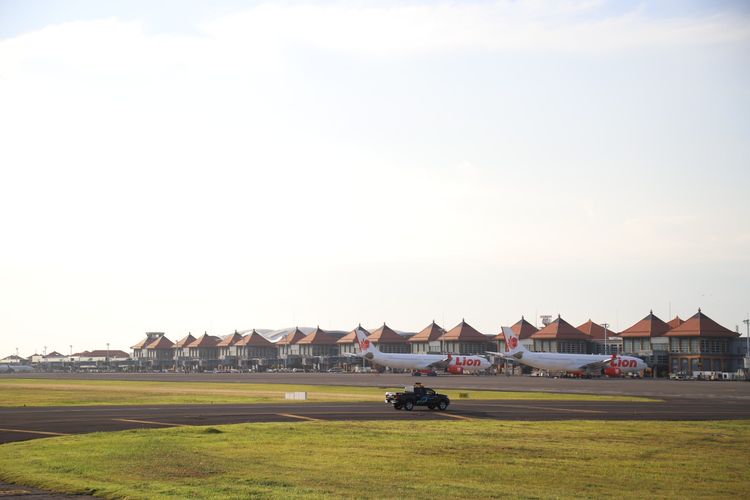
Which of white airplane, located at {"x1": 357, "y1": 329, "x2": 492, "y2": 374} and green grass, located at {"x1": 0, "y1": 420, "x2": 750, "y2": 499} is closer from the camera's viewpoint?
green grass, located at {"x1": 0, "y1": 420, "x2": 750, "y2": 499}

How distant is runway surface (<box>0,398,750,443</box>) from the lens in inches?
2275

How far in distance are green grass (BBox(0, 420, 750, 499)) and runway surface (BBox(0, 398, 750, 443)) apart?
21.0ft

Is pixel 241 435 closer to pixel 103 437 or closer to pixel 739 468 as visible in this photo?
pixel 103 437

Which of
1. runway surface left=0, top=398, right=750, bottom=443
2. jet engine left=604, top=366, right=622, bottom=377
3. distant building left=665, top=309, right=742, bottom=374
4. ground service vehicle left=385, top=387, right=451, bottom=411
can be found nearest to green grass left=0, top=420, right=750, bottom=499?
runway surface left=0, top=398, right=750, bottom=443

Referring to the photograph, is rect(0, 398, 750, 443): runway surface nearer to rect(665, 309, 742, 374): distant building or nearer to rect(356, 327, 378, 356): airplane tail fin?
rect(665, 309, 742, 374): distant building

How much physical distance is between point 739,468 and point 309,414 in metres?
34.6

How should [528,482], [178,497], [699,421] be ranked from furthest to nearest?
1. [699,421]
2. [528,482]
3. [178,497]

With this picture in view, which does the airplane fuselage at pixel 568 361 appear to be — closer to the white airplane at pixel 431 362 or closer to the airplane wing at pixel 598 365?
the airplane wing at pixel 598 365

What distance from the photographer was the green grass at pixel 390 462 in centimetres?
3219

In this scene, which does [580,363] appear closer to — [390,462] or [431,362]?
[431,362]

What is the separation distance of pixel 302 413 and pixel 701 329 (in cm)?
14048

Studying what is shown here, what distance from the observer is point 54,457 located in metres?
40.2

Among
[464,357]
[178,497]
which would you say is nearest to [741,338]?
[464,357]

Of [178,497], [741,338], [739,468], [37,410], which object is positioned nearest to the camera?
[178,497]
